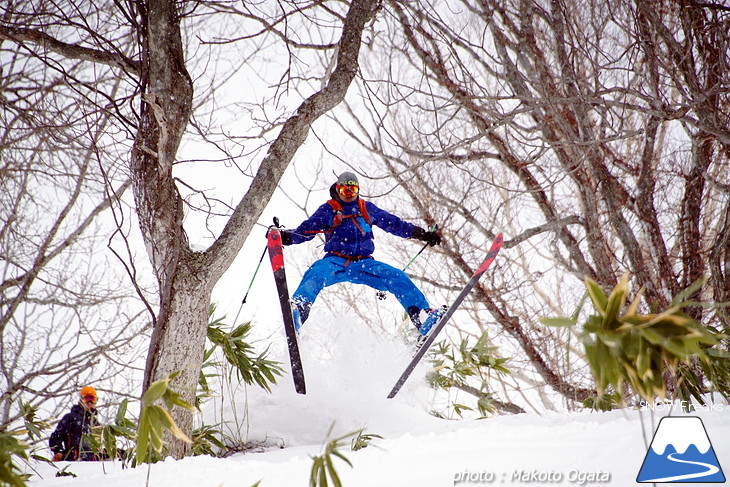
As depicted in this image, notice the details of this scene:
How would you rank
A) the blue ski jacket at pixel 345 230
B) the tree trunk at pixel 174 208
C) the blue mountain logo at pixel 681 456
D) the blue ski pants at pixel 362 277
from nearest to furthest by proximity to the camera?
1. the blue mountain logo at pixel 681 456
2. the tree trunk at pixel 174 208
3. the blue ski pants at pixel 362 277
4. the blue ski jacket at pixel 345 230

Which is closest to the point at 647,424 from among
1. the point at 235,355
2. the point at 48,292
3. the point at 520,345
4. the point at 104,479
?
the point at 104,479

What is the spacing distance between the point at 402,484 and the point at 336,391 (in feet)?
9.62

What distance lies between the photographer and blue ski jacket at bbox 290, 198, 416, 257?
168 inches

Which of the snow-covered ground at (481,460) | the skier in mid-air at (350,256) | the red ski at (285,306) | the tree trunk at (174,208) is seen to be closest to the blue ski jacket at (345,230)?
the skier in mid-air at (350,256)

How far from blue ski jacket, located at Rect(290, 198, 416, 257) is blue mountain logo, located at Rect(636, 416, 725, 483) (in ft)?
9.55

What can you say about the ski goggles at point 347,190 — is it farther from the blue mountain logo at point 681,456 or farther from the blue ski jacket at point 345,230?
the blue mountain logo at point 681,456

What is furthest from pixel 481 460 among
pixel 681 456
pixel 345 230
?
pixel 345 230

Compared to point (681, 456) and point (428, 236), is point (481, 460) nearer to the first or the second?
point (681, 456)

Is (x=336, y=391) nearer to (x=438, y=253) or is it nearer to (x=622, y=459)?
(x=622, y=459)

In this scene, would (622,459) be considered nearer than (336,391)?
Yes

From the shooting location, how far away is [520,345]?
7.37 metres

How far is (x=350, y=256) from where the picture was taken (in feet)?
13.8

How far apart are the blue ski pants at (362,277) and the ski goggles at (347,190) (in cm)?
55

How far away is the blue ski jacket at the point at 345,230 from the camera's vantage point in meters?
4.26
